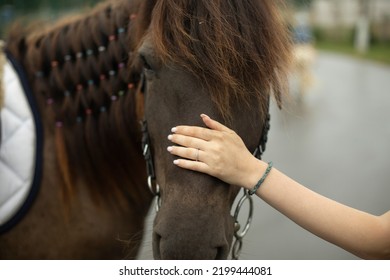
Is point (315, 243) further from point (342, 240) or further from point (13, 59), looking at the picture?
point (13, 59)

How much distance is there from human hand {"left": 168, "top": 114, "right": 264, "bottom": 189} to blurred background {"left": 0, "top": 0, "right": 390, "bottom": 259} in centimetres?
35

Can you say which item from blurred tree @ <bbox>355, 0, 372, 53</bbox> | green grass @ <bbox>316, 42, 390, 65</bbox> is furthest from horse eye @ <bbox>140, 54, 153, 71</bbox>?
blurred tree @ <bbox>355, 0, 372, 53</bbox>

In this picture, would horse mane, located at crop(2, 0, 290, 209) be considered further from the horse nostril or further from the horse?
the horse nostril

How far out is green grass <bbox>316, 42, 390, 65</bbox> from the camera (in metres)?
12.3

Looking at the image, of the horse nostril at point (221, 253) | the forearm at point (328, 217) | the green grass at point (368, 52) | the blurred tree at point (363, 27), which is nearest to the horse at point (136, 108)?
the horse nostril at point (221, 253)

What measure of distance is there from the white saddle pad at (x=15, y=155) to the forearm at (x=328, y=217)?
0.82 m

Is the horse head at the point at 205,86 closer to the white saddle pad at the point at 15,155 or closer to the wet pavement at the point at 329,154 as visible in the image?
the wet pavement at the point at 329,154

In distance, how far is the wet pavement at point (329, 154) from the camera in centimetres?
334

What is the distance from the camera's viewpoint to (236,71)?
1.18m

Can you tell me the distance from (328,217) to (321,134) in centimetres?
552

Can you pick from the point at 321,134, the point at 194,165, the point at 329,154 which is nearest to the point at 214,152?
the point at 194,165

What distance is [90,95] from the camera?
1.61 m

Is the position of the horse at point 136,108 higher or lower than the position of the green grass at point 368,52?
higher

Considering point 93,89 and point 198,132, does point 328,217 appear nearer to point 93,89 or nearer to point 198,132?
point 198,132
